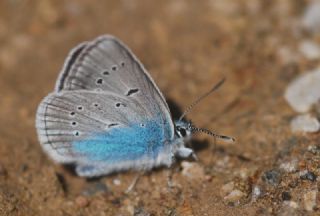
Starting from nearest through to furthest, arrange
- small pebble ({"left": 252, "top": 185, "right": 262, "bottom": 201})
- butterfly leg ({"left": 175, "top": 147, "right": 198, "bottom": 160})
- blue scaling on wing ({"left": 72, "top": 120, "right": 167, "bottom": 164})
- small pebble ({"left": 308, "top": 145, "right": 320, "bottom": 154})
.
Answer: small pebble ({"left": 252, "top": 185, "right": 262, "bottom": 201}) → small pebble ({"left": 308, "top": 145, "right": 320, "bottom": 154}) → blue scaling on wing ({"left": 72, "top": 120, "right": 167, "bottom": 164}) → butterfly leg ({"left": 175, "top": 147, "right": 198, "bottom": 160})

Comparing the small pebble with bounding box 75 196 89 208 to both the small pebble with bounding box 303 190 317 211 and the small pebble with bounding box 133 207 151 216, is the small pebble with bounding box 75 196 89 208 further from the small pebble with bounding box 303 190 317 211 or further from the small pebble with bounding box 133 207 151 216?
the small pebble with bounding box 303 190 317 211

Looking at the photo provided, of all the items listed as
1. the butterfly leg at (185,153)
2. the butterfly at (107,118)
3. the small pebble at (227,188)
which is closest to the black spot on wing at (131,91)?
the butterfly at (107,118)

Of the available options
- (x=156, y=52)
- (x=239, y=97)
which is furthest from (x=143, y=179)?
(x=156, y=52)

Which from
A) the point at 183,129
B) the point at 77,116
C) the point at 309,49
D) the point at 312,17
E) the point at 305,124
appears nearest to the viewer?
the point at 77,116

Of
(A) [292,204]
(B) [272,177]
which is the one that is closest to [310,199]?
(A) [292,204]

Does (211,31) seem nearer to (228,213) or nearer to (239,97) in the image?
(239,97)

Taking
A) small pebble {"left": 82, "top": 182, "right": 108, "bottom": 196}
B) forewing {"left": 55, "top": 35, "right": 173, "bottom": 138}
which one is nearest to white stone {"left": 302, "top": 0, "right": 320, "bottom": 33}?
forewing {"left": 55, "top": 35, "right": 173, "bottom": 138}

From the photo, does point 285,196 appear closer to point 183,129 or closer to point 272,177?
point 272,177
